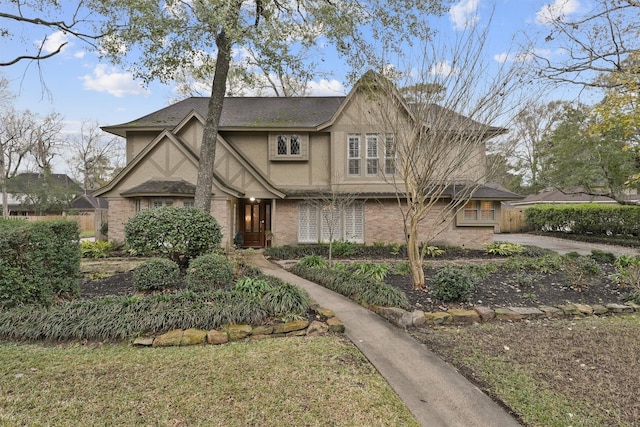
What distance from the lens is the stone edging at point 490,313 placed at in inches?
202

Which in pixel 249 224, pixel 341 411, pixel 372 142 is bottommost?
pixel 341 411

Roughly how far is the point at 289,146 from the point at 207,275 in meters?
8.96

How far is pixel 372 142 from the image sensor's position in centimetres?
1344

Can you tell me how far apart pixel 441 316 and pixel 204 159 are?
341 inches

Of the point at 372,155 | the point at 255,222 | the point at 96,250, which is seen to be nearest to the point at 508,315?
the point at 372,155

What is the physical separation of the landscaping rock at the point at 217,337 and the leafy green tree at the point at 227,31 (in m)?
6.55

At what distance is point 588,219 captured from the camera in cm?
1847

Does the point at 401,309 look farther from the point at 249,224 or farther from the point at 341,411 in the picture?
the point at 249,224

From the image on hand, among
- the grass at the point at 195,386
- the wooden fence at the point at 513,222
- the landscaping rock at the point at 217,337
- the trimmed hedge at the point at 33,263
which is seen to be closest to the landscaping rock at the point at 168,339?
the grass at the point at 195,386

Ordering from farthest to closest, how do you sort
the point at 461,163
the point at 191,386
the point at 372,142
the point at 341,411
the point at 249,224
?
1. the point at 249,224
2. the point at 372,142
3. the point at 461,163
4. the point at 191,386
5. the point at 341,411

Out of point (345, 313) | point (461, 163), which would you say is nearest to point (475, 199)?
point (461, 163)

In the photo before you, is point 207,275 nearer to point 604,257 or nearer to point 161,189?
point 161,189

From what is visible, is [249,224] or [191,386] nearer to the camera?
[191,386]

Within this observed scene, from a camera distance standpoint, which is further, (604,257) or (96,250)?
(96,250)
